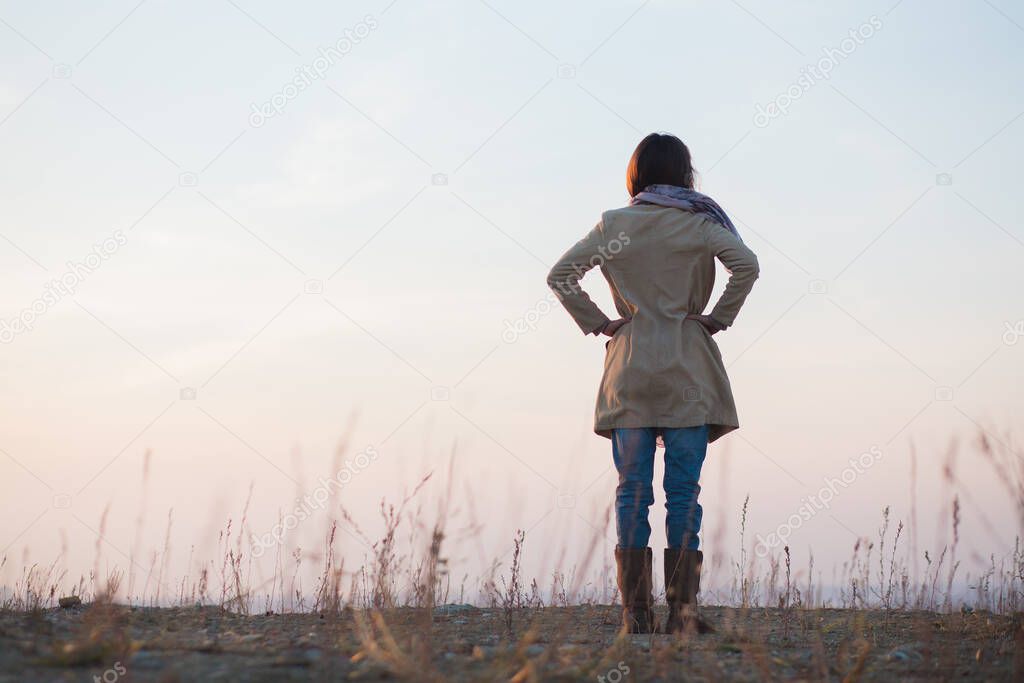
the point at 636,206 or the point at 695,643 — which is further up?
the point at 636,206

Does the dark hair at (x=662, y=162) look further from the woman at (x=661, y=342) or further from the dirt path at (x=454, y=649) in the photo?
the dirt path at (x=454, y=649)

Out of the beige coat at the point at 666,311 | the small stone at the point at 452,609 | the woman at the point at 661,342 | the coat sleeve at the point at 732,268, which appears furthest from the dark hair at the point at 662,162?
the small stone at the point at 452,609

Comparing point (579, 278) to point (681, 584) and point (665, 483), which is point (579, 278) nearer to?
point (665, 483)

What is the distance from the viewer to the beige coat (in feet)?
15.9

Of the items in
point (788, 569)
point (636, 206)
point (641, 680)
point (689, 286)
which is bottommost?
point (641, 680)

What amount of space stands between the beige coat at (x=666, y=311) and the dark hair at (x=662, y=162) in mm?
215

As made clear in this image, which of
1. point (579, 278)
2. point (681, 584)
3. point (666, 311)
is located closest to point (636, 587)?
point (681, 584)

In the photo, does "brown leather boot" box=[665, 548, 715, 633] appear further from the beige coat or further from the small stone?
the small stone

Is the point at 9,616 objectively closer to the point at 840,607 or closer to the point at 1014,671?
the point at 1014,671

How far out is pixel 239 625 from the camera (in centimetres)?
485

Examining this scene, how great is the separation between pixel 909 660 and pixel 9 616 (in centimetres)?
405

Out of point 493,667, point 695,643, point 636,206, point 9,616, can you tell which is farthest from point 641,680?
point 9,616

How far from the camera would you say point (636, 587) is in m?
4.71

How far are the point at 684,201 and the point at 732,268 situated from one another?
1.35ft
